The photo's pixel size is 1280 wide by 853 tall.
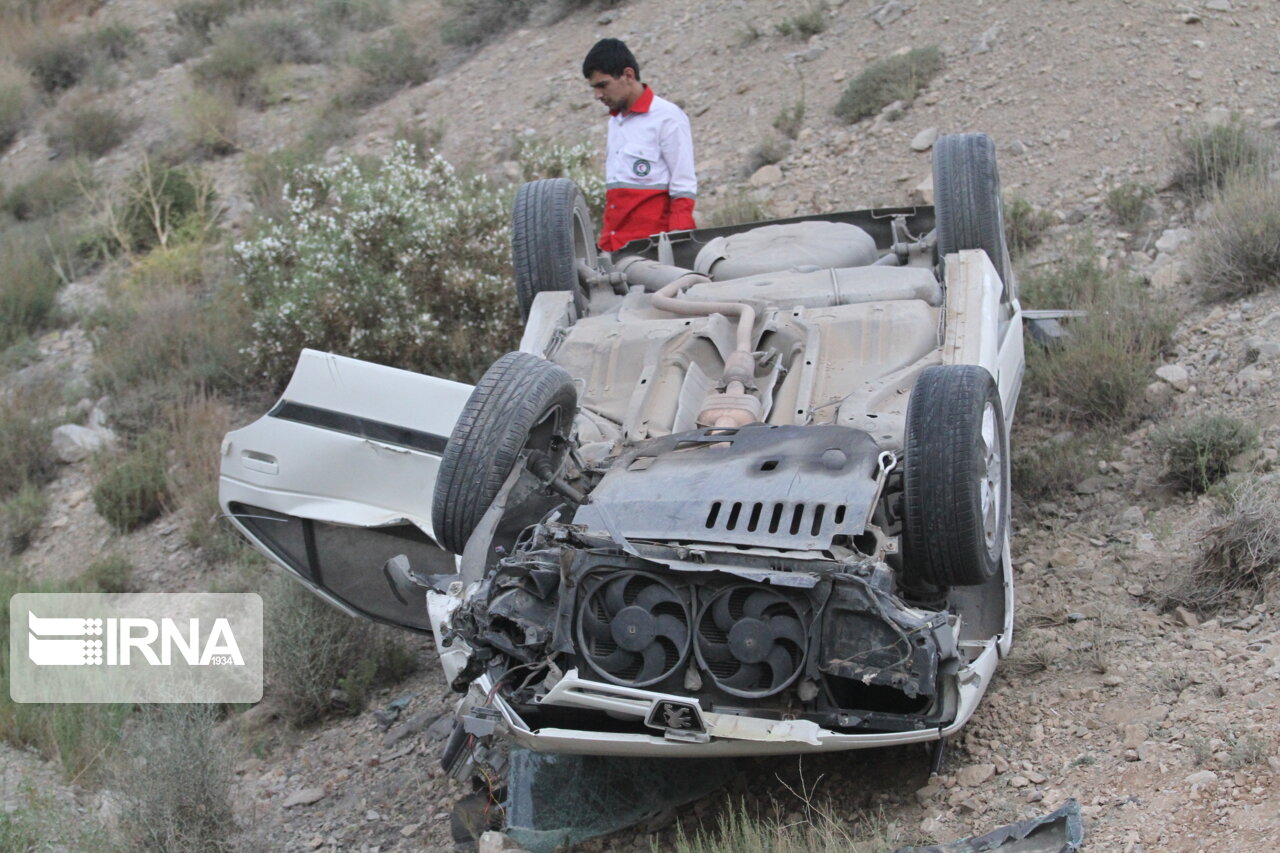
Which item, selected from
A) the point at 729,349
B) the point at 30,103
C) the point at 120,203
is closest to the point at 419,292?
the point at 729,349

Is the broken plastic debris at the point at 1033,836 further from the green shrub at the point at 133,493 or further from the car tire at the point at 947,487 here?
the green shrub at the point at 133,493

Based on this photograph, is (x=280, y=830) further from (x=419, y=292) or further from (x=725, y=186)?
(x=725, y=186)

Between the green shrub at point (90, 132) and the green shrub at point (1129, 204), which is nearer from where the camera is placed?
the green shrub at point (1129, 204)

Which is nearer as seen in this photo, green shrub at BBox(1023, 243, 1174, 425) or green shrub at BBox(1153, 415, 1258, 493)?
green shrub at BBox(1153, 415, 1258, 493)

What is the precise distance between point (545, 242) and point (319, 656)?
2.22m

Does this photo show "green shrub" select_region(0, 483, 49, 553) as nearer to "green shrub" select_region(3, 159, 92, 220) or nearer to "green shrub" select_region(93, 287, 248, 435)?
"green shrub" select_region(93, 287, 248, 435)

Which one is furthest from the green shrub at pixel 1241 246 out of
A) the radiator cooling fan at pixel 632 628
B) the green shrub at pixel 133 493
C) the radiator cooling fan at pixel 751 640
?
the green shrub at pixel 133 493

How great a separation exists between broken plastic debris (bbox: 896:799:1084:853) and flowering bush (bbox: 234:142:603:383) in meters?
5.28

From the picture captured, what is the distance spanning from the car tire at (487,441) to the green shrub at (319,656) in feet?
5.83

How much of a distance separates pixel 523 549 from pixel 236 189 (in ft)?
31.8

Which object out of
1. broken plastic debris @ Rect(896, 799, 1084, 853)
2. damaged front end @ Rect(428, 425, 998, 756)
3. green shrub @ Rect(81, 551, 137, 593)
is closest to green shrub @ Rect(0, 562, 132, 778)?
green shrub @ Rect(81, 551, 137, 593)

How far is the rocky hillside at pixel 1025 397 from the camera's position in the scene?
4406 millimetres

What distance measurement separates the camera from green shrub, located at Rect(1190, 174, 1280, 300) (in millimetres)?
7469

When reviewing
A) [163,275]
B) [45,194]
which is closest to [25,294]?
[163,275]
